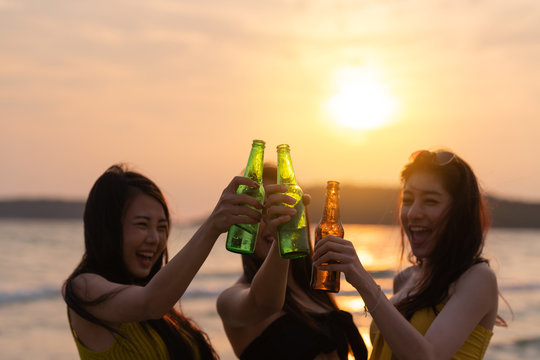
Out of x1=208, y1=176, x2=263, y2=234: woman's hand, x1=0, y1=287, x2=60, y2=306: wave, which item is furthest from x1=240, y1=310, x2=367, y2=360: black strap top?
x1=0, y1=287, x2=60, y2=306: wave

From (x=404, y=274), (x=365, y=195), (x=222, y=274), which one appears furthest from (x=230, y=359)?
(x=365, y=195)

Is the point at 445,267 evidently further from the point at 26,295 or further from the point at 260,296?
the point at 26,295

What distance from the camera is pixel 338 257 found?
2.71 m

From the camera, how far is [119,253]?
3484 millimetres

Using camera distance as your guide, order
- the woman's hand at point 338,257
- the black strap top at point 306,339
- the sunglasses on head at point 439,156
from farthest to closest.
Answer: the black strap top at point 306,339 < the sunglasses on head at point 439,156 < the woman's hand at point 338,257

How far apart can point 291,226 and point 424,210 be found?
1.02 m

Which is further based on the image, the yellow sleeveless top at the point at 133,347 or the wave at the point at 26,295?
the wave at the point at 26,295

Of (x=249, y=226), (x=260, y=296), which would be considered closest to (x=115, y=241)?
(x=260, y=296)

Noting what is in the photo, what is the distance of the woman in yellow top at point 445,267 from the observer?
A: 313 centimetres

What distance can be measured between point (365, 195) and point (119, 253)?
60101mm

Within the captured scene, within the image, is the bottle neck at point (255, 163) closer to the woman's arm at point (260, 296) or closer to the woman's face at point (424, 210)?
the woman's arm at point (260, 296)

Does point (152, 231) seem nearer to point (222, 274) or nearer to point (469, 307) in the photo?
point (469, 307)

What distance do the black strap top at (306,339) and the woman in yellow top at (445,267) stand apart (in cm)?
18

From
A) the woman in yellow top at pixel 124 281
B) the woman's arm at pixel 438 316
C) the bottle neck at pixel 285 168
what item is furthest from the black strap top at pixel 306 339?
the bottle neck at pixel 285 168
